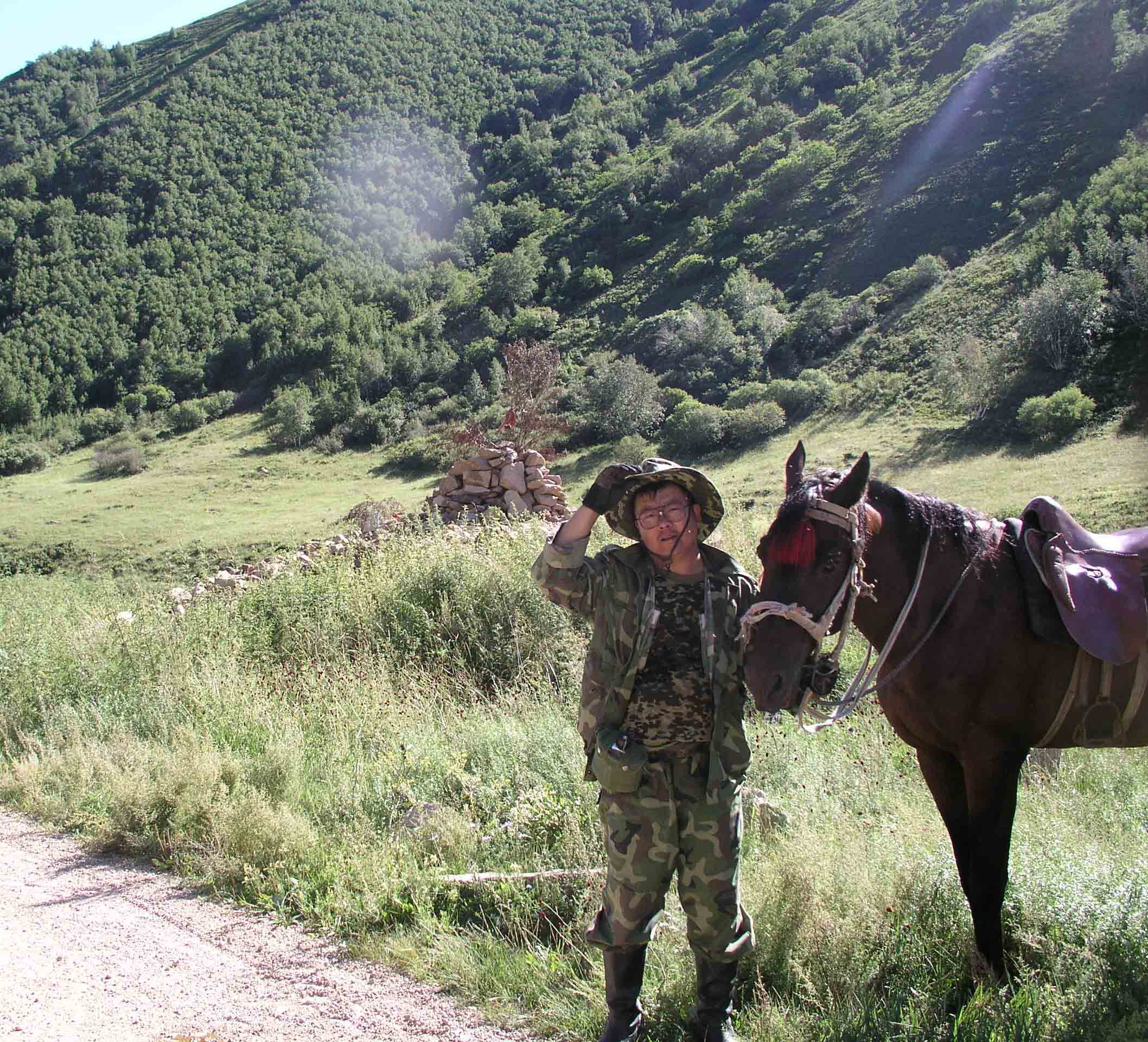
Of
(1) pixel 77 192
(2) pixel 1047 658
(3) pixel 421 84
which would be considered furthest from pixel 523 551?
Result: (3) pixel 421 84

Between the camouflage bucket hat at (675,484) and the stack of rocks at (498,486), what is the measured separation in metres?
11.8

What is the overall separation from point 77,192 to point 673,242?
2139 inches

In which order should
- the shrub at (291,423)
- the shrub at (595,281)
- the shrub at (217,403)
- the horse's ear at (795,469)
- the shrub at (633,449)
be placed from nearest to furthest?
the horse's ear at (795,469) → the shrub at (633,449) → the shrub at (291,423) → the shrub at (217,403) → the shrub at (595,281)

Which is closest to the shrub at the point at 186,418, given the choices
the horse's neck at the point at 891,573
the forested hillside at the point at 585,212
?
the forested hillside at the point at 585,212

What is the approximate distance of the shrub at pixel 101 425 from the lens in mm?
Answer: 52344

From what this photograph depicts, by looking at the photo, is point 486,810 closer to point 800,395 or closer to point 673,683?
point 673,683

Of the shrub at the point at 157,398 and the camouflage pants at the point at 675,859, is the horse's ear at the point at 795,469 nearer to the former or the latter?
the camouflage pants at the point at 675,859

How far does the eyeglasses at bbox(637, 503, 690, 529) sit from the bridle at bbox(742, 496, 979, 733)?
1.22 ft

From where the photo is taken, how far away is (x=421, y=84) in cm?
9825

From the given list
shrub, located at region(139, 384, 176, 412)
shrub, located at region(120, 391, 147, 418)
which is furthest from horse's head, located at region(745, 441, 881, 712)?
shrub, located at region(139, 384, 176, 412)

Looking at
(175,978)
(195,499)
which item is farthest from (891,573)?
(195,499)

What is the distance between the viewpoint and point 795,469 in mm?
2902

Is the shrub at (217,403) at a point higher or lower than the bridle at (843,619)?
higher

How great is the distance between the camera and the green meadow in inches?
117
